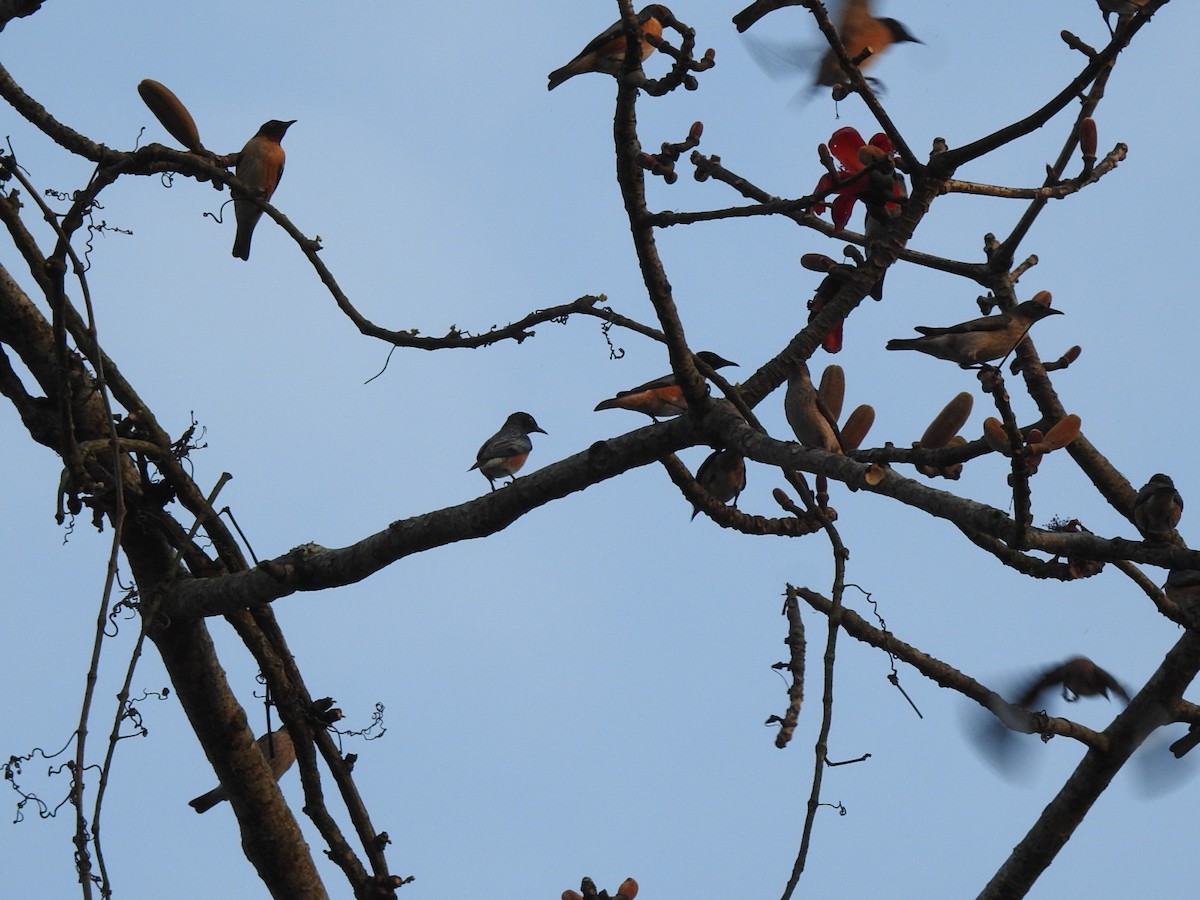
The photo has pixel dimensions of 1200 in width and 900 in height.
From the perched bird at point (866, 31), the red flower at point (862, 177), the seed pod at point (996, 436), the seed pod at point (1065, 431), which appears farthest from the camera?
the perched bird at point (866, 31)

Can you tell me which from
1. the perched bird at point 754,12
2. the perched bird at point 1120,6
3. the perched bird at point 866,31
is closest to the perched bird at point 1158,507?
the perched bird at point 1120,6

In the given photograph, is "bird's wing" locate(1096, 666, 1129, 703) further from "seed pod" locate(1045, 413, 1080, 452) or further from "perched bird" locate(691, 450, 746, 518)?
"seed pod" locate(1045, 413, 1080, 452)

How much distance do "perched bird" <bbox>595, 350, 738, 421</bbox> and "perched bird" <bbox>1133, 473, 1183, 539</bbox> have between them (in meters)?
2.95

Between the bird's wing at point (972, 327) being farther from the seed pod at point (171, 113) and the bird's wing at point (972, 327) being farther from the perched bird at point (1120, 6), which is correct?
the seed pod at point (171, 113)

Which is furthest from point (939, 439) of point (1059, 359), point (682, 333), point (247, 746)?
point (247, 746)

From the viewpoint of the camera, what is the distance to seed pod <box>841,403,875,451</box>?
169 inches

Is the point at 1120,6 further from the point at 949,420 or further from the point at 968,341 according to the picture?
the point at 968,341

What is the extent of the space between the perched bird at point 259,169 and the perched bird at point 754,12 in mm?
3458

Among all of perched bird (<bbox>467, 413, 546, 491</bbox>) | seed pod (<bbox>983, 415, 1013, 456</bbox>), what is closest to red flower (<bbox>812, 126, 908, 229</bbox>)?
seed pod (<bbox>983, 415, 1013, 456</bbox>)

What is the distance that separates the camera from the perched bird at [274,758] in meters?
5.44

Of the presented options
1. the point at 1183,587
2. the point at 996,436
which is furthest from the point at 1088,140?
the point at 1183,587

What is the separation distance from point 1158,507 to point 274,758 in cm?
A: 381

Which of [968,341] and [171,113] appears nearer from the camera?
[171,113]

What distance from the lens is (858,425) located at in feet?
14.2
